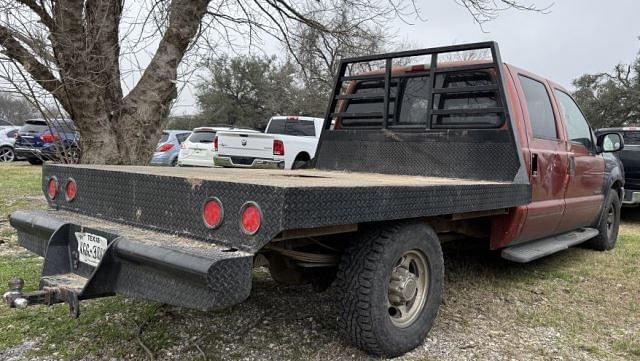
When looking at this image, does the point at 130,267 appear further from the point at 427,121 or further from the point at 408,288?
the point at 427,121

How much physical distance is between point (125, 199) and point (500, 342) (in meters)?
2.50

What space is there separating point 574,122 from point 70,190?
188 inches

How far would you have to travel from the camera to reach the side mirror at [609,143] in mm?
5656

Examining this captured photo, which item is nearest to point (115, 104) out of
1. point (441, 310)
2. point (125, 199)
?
point (125, 199)

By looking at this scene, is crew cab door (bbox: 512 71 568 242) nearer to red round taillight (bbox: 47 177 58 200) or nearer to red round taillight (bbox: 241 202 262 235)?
red round taillight (bbox: 241 202 262 235)

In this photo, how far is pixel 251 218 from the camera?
2.23m

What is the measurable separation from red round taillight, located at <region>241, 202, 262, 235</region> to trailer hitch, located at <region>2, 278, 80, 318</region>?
1.01m

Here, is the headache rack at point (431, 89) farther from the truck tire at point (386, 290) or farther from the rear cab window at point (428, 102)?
the truck tire at point (386, 290)

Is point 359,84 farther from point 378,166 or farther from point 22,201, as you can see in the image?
point 22,201

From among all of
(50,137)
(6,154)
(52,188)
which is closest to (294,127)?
(50,137)

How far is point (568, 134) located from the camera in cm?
508

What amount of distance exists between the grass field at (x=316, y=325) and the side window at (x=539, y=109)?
1.20m

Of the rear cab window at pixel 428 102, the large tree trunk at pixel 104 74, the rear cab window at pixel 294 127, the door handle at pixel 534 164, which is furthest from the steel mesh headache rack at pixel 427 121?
the rear cab window at pixel 294 127

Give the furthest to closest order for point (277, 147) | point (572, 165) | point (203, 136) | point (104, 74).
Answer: point (203, 136) → point (277, 147) → point (104, 74) → point (572, 165)
